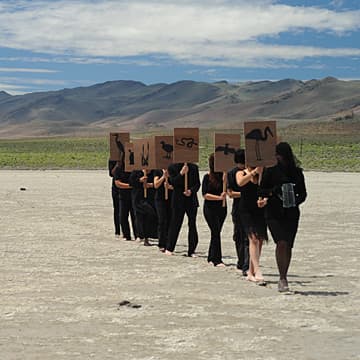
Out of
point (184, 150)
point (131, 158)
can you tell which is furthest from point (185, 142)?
point (131, 158)

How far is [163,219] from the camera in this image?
1377 centimetres

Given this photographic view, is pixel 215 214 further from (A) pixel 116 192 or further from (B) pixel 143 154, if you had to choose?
(A) pixel 116 192

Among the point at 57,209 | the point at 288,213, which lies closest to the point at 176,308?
the point at 288,213

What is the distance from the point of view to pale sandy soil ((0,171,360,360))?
24.2 feet

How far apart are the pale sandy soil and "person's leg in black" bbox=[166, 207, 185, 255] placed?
0.25 meters

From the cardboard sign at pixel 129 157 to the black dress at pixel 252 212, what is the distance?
4.40 meters

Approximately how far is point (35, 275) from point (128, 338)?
3811 millimetres

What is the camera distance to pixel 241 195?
10609mm

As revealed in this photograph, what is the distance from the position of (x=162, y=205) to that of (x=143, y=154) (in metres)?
1.02

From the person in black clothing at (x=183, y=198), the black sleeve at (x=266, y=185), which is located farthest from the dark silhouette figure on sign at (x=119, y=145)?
the black sleeve at (x=266, y=185)

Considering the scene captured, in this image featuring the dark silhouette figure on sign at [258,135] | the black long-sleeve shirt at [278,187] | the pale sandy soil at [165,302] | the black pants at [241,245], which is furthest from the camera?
the black pants at [241,245]

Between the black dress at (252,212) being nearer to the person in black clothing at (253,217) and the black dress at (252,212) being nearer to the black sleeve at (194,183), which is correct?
the person in black clothing at (253,217)

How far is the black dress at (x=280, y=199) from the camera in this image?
31.6ft

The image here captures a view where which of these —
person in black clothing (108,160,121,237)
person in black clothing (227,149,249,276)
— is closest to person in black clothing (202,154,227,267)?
person in black clothing (227,149,249,276)
